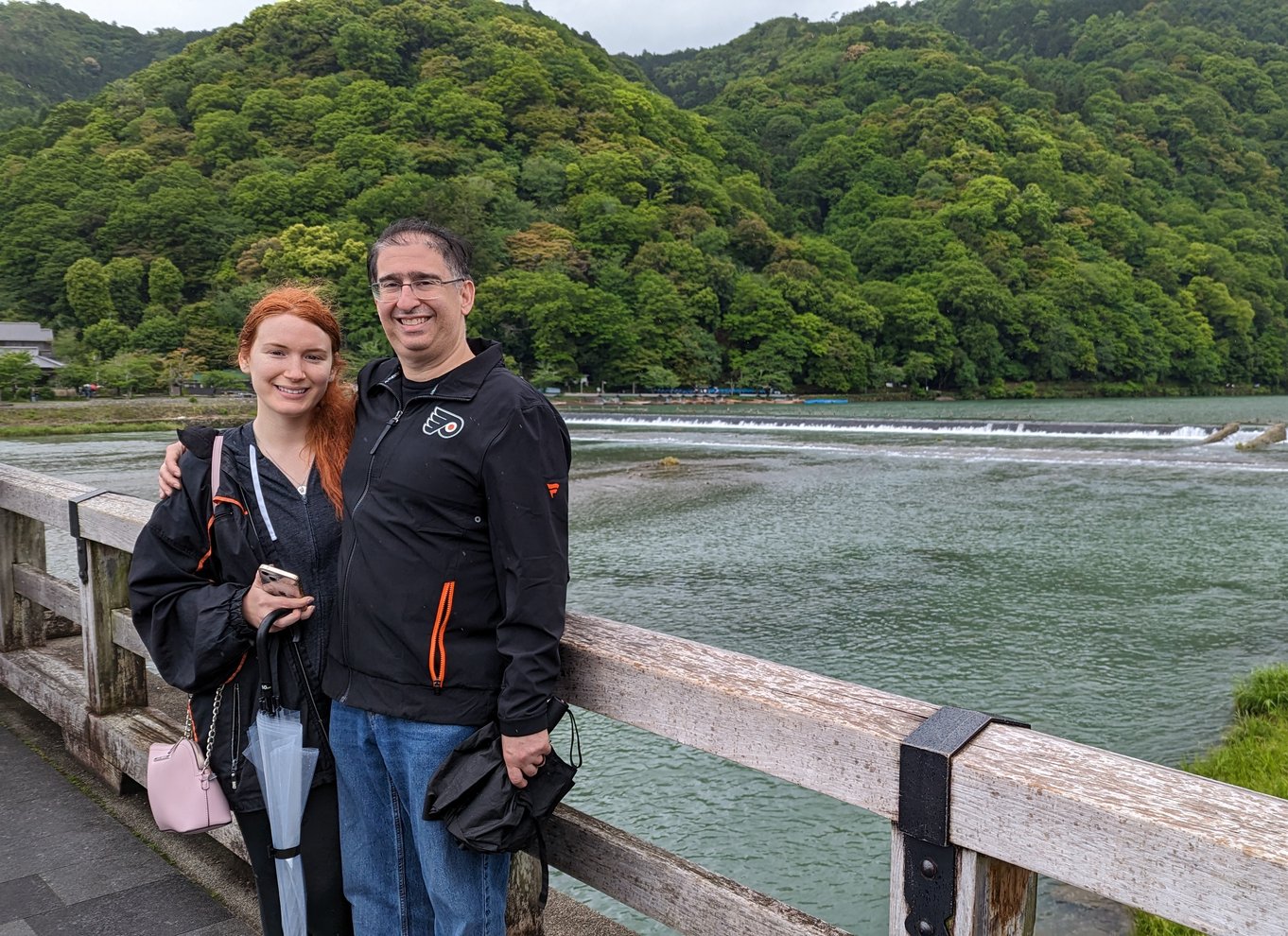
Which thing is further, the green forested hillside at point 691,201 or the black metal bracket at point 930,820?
the green forested hillside at point 691,201

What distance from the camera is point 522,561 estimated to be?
1518mm

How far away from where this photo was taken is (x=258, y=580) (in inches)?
70.9

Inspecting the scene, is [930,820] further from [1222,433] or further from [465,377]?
[1222,433]

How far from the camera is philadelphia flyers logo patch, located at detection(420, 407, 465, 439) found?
1.62 meters

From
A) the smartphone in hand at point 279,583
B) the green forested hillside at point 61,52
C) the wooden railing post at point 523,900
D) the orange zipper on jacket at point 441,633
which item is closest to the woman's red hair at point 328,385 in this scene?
the smartphone in hand at point 279,583

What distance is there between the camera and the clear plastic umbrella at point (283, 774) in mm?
1813

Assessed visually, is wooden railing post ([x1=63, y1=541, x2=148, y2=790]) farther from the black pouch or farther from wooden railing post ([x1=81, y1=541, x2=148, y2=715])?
the black pouch

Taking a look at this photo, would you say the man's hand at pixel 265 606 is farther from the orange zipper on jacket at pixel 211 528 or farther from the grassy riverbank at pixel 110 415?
the grassy riverbank at pixel 110 415

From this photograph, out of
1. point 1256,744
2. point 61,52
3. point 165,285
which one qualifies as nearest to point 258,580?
point 1256,744

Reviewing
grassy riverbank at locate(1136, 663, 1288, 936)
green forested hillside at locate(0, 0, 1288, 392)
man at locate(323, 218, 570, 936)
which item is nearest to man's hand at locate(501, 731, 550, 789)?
man at locate(323, 218, 570, 936)

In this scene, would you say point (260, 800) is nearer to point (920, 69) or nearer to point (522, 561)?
point (522, 561)

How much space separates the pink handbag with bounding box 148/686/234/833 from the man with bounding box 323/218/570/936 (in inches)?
11.4

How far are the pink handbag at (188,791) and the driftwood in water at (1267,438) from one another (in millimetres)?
24999

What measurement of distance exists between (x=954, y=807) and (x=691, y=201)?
75.3 metres
